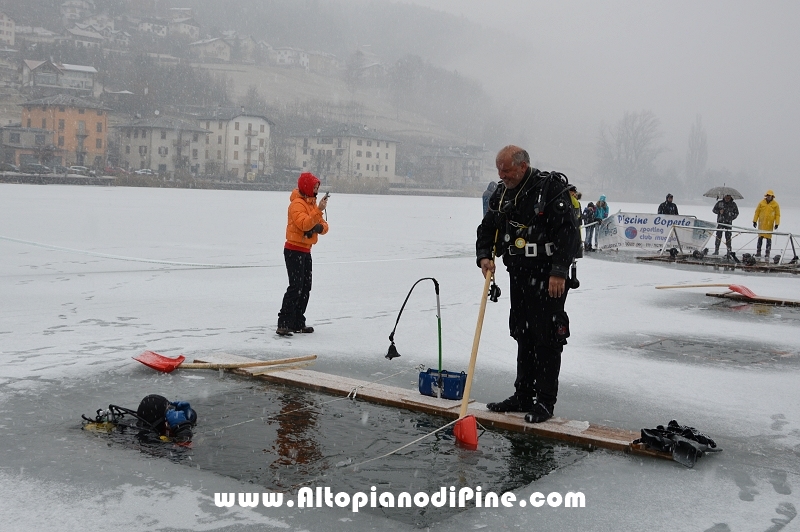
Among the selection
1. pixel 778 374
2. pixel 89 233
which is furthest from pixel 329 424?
pixel 89 233

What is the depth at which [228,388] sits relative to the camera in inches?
240

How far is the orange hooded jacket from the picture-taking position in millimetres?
8500

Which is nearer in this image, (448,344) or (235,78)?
(448,344)

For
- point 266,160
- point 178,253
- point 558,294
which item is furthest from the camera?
point 266,160

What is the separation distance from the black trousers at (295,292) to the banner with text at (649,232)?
686 inches

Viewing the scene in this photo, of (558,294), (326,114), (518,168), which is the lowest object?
(558,294)

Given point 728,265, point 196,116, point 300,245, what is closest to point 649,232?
point 728,265

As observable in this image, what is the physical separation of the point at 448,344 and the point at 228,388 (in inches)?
113

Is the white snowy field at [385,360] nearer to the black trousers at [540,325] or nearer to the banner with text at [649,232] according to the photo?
the black trousers at [540,325]

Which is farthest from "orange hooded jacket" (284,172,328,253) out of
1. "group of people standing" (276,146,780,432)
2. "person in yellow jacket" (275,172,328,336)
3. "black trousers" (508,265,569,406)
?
"black trousers" (508,265,569,406)

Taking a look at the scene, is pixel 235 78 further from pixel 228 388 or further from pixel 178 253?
pixel 228 388

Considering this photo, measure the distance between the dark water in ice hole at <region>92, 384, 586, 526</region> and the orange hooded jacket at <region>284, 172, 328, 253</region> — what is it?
3.08 m

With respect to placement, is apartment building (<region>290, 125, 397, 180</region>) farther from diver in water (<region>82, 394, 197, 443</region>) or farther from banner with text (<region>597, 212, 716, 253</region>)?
diver in water (<region>82, 394, 197, 443</region>)

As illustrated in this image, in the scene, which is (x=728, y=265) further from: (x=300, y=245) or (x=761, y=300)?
(x=300, y=245)
